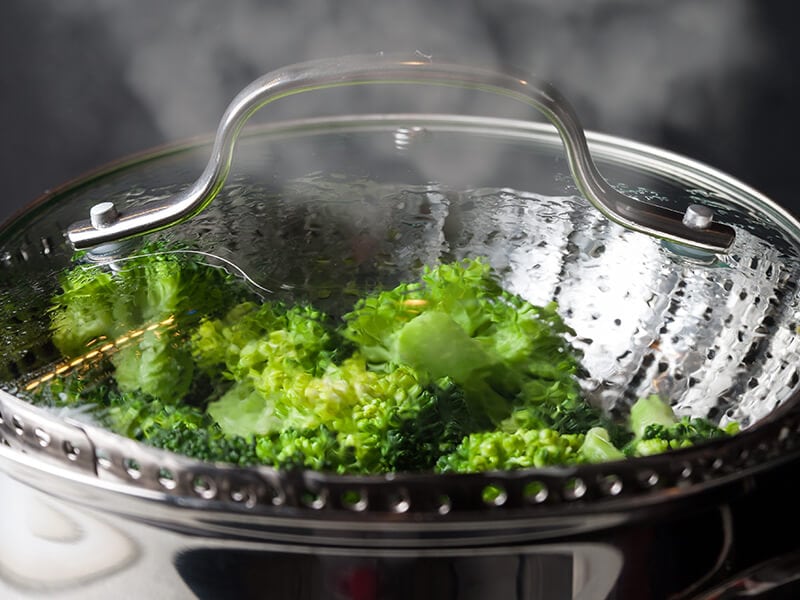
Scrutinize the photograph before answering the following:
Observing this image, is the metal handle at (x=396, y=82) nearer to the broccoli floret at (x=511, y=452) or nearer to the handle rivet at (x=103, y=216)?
the handle rivet at (x=103, y=216)

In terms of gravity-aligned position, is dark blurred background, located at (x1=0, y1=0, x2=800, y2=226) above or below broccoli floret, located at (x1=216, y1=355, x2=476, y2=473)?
above

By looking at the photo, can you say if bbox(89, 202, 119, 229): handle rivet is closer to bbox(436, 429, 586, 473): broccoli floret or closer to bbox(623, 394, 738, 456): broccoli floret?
bbox(436, 429, 586, 473): broccoli floret

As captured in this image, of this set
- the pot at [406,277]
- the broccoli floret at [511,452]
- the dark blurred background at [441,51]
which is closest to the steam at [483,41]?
the dark blurred background at [441,51]

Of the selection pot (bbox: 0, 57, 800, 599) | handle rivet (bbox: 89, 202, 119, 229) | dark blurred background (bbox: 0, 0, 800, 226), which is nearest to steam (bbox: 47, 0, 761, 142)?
dark blurred background (bbox: 0, 0, 800, 226)

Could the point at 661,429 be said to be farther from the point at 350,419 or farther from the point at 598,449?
the point at 350,419

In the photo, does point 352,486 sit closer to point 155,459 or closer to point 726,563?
point 155,459

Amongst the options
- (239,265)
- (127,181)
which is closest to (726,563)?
(239,265)
